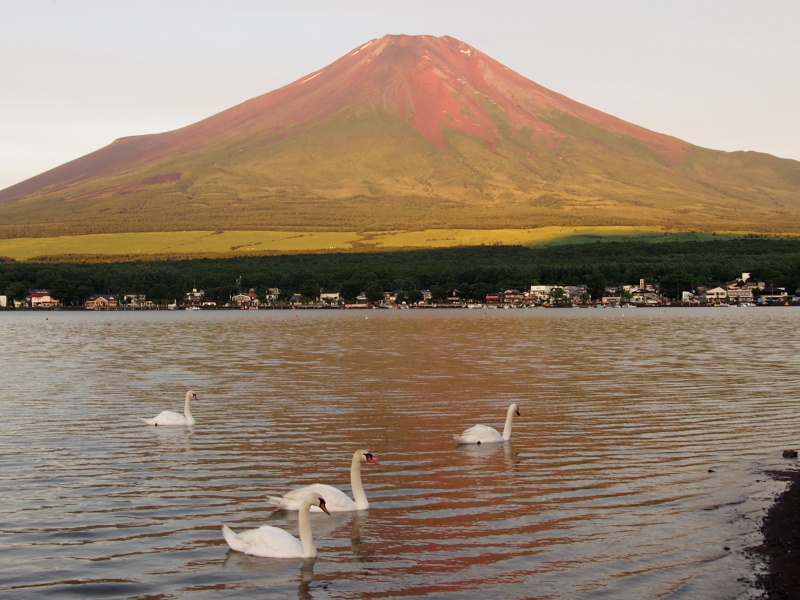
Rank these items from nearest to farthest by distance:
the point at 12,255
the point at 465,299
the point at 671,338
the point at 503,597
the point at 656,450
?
the point at 503,597 < the point at 656,450 < the point at 671,338 < the point at 465,299 < the point at 12,255

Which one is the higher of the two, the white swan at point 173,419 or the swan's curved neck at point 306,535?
the white swan at point 173,419

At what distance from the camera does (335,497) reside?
44.0 ft

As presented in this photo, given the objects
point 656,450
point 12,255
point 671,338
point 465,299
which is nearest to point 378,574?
point 656,450

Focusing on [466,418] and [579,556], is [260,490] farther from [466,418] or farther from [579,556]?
[466,418]

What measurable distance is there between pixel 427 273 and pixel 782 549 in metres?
154

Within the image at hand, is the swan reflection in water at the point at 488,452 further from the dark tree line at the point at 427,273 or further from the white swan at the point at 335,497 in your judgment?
the dark tree line at the point at 427,273

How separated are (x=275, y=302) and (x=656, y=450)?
150564 millimetres

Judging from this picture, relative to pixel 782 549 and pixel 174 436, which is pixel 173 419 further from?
pixel 782 549

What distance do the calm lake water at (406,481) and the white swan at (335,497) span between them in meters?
→ 0.21

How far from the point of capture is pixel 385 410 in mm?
24266

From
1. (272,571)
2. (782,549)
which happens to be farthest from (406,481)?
(782,549)

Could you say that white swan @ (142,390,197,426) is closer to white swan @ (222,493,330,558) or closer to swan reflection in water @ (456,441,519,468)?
swan reflection in water @ (456,441,519,468)

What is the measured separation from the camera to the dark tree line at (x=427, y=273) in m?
161

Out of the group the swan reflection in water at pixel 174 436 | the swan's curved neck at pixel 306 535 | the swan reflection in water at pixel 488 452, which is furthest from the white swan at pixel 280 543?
the swan reflection in water at pixel 174 436
